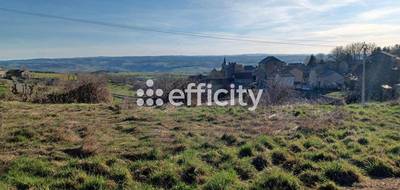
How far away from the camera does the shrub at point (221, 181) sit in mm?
5781

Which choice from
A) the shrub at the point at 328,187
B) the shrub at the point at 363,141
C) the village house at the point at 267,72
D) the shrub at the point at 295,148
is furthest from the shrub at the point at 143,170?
the village house at the point at 267,72

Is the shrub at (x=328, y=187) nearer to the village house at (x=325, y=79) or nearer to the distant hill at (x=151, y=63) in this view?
the village house at (x=325, y=79)

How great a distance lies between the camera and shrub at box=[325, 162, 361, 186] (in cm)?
643

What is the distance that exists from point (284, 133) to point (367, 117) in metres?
5.14

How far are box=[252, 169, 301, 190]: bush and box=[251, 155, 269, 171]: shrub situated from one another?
91cm

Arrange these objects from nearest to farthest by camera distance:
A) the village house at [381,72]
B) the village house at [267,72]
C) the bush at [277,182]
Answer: the bush at [277,182], the village house at [381,72], the village house at [267,72]

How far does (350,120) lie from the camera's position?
1325 cm

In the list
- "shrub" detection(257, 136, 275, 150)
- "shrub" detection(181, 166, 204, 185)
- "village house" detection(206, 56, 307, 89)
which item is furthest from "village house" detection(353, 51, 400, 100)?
"shrub" detection(181, 166, 204, 185)

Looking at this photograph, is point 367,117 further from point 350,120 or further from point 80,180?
point 80,180

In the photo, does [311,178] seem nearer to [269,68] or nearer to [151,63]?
[269,68]

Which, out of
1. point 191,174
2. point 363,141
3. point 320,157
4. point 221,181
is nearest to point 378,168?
point 320,157

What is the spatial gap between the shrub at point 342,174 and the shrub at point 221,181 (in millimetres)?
1565

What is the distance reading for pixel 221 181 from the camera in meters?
5.95

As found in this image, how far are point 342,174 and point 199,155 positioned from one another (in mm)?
2566
